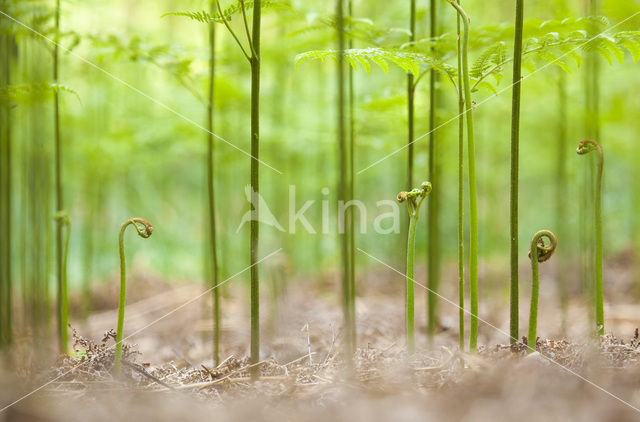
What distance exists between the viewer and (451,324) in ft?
8.58

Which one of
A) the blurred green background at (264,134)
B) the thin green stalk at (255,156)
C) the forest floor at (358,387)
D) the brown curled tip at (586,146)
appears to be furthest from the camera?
the blurred green background at (264,134)

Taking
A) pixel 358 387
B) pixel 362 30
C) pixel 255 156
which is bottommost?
pixel 358 387

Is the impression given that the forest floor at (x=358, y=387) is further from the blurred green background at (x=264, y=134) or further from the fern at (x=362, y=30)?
the fern at (x=362, y=30)

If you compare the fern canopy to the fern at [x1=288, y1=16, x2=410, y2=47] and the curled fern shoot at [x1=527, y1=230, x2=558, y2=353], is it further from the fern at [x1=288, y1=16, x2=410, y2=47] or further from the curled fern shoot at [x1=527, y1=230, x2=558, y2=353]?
the curled fern shoot at [x1=527, y1=230, x2=558, y2=353]

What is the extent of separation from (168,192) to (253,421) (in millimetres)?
5829

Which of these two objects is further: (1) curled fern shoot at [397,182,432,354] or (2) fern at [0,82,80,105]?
(2) fern at [0,82,80,105]

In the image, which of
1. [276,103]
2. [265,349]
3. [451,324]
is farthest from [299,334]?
[276,103]

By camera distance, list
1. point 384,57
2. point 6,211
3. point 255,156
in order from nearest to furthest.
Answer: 1. point 255,156
2. point 384,57
3. point 6,211

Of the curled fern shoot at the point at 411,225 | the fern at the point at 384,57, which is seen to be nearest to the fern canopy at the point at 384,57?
the fern at the point at 384,57

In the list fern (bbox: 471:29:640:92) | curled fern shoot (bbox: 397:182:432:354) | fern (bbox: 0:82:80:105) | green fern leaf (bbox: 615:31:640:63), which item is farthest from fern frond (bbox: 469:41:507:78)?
fern (bbox: 0:82:80:105)

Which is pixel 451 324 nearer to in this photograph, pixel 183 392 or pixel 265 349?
pixel 265 349

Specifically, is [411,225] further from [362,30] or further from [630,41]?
[362,30]

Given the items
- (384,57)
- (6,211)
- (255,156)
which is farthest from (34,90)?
(384,57)

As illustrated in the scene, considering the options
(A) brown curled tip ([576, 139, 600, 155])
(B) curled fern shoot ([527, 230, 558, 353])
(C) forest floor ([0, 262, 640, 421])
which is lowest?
(C) forest floor ([0, 262, 640, 421])
